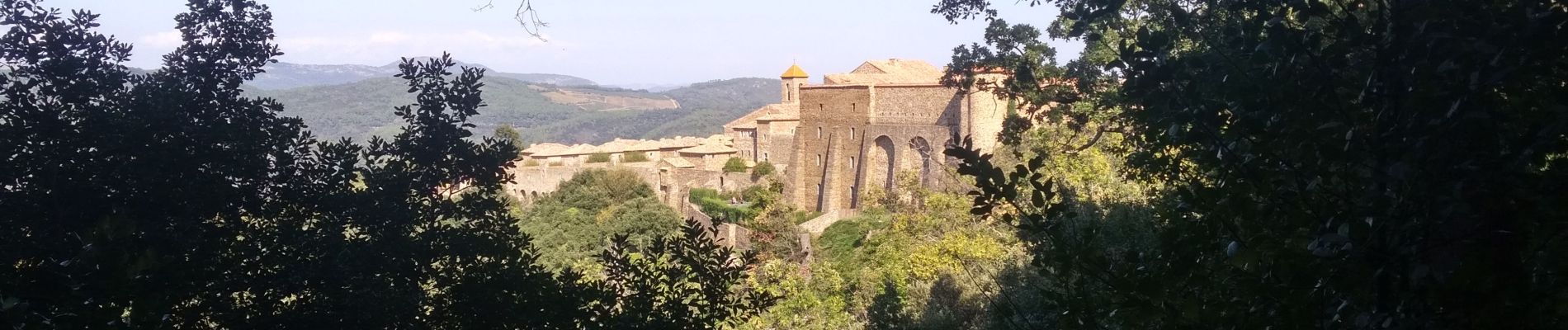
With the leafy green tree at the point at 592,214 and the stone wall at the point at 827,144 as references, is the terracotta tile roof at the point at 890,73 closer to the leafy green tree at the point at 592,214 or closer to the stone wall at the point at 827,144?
the stone wall at the point at 827,144

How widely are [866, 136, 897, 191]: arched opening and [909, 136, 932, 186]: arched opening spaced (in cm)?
139

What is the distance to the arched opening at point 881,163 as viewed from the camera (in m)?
38.9

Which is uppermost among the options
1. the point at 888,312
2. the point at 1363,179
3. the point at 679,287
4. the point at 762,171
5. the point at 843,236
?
the point at 1363,179

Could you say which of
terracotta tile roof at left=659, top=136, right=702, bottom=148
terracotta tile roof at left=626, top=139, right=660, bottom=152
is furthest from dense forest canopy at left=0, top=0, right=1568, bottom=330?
terracotta tile roof at left=659, top=136, right=702, bottom=148

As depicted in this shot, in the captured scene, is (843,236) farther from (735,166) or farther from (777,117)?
(777,117)

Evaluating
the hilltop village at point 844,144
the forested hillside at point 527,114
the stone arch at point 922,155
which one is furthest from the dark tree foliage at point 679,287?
the forested hillside at point 527,114

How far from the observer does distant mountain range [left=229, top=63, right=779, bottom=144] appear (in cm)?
10506

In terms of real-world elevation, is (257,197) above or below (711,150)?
above

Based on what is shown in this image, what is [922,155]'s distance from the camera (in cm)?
3703

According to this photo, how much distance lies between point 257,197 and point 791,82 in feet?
154

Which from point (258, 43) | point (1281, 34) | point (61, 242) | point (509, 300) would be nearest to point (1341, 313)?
point (1281, 34)

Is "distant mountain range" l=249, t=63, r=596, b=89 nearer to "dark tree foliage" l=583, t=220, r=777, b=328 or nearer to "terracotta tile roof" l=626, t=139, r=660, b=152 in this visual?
"terracotta tile roof" l=626, t=139, r=660, b=152

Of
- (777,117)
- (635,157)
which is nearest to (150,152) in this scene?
(777,117)

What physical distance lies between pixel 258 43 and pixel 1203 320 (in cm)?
644
